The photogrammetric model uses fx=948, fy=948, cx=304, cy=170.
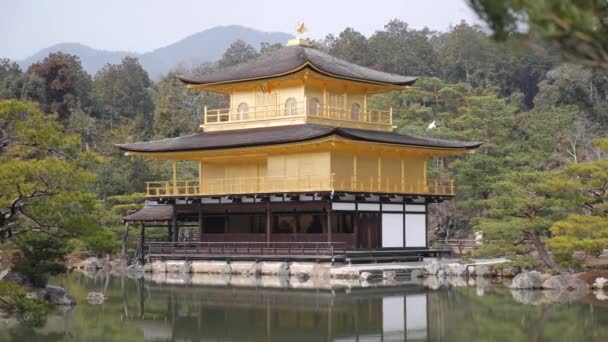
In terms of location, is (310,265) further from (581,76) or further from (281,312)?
(581,76)

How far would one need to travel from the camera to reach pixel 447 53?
251 ft

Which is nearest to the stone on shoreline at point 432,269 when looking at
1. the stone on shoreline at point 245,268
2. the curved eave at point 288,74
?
the stone on shoreline at point 245,268

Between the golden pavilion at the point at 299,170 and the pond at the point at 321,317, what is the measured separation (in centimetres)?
755

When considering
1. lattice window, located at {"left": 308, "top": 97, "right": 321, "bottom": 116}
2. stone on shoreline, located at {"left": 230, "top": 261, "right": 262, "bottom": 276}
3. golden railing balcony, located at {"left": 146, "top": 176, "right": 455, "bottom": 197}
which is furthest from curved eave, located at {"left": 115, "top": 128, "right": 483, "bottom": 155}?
stone on shoreline, located at {"left": 230, "top": 261, "right": 262, "bottom": 276}

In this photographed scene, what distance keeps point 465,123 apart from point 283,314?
26.2 metres

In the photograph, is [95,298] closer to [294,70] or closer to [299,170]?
[299,170]

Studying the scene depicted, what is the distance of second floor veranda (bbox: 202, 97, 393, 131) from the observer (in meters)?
37.0

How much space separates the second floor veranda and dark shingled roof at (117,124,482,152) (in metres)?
0.38

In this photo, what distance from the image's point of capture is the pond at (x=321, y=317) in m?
17.8

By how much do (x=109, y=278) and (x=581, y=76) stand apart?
3699 cm

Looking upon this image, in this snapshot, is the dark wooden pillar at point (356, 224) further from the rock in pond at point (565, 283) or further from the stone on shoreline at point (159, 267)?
the rock in pond at point (565, 283)

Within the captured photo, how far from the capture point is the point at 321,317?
66.9 feet

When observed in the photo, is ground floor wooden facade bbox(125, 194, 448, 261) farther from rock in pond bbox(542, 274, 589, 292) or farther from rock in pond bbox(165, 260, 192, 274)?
rock in pond bbox(542, 274, 589, 292)

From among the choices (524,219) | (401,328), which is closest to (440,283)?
(524,219)
